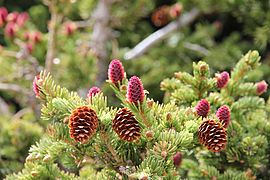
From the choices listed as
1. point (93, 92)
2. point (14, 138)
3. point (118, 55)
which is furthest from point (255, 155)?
point (118, 55)

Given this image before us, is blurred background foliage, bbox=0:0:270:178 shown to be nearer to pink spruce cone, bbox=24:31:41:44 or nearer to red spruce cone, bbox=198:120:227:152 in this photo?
pink spruce cone, bbox=24:31:41:44

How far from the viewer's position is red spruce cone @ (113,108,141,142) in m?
0.67

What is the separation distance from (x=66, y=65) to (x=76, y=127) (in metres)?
0.83

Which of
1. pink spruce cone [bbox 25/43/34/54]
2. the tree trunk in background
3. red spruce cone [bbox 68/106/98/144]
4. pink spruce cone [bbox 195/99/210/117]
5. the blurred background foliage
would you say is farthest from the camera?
the tree trunk in background

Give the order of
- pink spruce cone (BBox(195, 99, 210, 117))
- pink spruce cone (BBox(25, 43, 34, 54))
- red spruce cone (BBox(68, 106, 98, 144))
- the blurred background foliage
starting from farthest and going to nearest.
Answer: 1. pink spruce cone (BBox(25, 43, 34, 54))
2. the blurred background foliage
3. pink spruce cone (BBox(195, 99, 210, 117))
4. red spruce cone (BBox(68, 106, 98, 144))

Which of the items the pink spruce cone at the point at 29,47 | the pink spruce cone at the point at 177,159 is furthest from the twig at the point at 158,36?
the pink spruce cone at the point at 177,159

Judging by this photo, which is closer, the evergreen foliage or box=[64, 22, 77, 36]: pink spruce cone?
the evergreen foliage

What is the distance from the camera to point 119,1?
193cm

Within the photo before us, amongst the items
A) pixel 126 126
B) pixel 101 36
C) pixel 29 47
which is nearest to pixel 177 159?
pixel 126 126

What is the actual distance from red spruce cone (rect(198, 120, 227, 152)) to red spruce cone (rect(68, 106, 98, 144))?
0.16 metres

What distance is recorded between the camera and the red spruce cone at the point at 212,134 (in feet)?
2.21

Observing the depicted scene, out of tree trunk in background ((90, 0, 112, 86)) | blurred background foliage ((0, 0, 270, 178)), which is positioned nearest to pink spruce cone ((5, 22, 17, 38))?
blurred background foliage ((0, 0, 270, 178))

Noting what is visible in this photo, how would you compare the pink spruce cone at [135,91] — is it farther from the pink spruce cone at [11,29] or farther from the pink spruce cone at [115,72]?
the pink spruce cone at [11,29]

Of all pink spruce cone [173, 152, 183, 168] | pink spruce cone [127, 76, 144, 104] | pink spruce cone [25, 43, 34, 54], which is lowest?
pink spruce cone [173, 152, 183, 168]
